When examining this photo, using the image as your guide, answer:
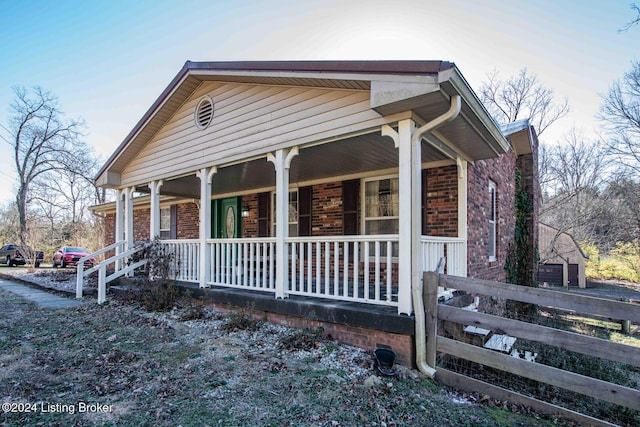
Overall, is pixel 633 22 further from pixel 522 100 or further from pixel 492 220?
pixel 522 100

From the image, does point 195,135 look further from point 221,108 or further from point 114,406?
point 114,406

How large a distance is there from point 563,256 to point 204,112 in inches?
822

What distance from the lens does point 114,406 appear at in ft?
10.7

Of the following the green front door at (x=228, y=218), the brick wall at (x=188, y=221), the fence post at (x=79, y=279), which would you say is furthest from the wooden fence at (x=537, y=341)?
the brick wall at (x=188, y=221)

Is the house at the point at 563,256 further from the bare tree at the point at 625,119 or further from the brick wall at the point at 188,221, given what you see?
the brick wall at the point at 188,221

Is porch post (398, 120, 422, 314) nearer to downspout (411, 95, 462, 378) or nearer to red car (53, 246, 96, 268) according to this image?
downspout (411, 95, 462, 378)

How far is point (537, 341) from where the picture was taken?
3.40 meters

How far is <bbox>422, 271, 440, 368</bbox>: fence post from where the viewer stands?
4051 millimetres

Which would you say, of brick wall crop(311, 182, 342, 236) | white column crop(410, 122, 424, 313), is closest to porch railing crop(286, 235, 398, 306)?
white column crop(410, 122, 424, 313)

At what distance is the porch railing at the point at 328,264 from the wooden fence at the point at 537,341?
62 centimetres

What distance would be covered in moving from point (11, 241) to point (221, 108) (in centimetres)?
3091

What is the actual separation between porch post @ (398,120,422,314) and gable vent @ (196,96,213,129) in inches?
171

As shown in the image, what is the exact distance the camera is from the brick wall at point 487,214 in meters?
6.67

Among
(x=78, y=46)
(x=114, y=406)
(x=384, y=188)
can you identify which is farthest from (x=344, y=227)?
(x=78, y=46)
